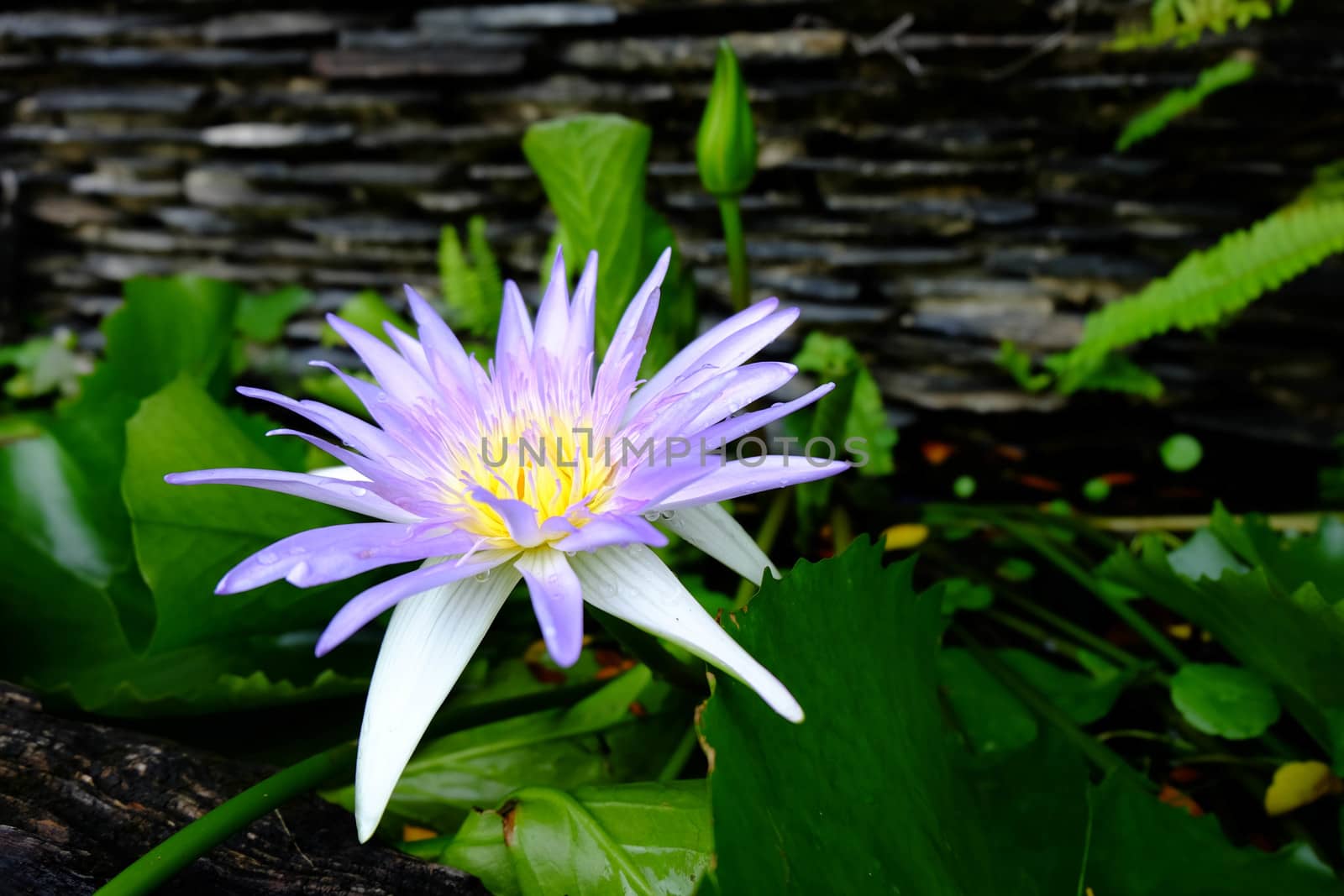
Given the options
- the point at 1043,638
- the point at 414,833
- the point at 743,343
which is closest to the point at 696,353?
the point at 743,343

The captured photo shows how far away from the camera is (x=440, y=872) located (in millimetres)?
481

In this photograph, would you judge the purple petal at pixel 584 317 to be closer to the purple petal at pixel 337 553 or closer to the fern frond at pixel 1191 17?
the purple petal at pixel 337 553

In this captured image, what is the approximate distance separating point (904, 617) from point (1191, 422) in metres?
0.84

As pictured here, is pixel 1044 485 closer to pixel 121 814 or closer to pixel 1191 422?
pixel 1191 422

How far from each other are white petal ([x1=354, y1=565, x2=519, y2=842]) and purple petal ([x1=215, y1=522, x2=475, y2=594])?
4 centimetres

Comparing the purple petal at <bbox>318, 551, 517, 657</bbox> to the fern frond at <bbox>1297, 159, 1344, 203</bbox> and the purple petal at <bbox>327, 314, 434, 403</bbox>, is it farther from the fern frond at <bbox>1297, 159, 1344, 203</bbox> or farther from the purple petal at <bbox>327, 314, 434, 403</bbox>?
the fern frond at <bbox>1297, 159, 1344, 203</bbox>

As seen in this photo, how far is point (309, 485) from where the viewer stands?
0.40 meters

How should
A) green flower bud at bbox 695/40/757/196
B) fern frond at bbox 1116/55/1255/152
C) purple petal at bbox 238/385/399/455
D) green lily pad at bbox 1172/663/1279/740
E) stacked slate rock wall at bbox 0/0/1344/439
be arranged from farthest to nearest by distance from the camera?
stacked slate rock wall at bbox 0/0/1344/439
fern frond at bbox 1116/55/1255/152
green flower bud at bbox 695/40/757/196
green lily pad at bbox 1172/663/1279/740
purple petal at bbox 238/385/399/455

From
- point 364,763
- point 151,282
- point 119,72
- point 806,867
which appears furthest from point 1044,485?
point 119,72

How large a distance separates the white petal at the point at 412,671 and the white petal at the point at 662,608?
5 cm

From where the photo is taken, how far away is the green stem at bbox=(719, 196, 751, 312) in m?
0.80

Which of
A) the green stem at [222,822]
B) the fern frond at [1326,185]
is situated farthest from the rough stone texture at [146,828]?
the fern frond at [1326,185]

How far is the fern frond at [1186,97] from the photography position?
2.83ft

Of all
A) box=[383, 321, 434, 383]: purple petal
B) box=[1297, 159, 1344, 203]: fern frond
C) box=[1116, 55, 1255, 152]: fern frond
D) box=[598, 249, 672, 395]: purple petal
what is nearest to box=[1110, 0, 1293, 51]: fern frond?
box=[1116, 55, 1255, 152]: fern frond
